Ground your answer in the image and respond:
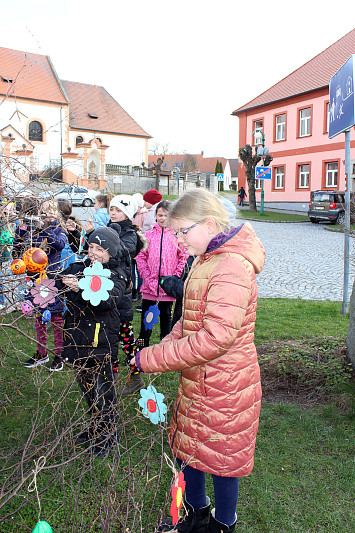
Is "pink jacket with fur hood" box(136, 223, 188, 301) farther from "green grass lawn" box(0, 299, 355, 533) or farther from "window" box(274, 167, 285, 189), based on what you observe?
"window" box(274, 167, 285, 189)

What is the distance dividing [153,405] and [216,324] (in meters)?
0.51

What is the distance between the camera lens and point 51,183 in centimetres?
207

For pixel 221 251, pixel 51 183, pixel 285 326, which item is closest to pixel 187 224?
pixel 221 251

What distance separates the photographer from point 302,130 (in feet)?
94.3

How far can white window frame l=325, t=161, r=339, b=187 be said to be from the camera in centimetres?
2675

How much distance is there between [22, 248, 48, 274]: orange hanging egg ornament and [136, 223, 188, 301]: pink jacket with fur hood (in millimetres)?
2614

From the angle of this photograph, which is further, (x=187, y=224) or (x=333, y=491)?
(x=333, y=491)

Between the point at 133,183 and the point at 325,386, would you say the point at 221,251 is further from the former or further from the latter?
the point at 133,183

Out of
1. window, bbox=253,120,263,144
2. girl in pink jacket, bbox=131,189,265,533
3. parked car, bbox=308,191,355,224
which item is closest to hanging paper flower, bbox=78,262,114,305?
girl in pink jacket, bbox=131,189,265,533

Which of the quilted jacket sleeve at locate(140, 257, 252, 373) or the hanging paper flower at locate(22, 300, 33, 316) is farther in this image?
the quilted jacket sleeve at locate(140, 257, 252, 373)

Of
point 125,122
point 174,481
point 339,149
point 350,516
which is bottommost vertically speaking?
point 350,516

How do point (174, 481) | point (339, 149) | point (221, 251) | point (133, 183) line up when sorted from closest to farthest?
point (174, 481), point (221, 251), point (339, 149), point (133, 183)

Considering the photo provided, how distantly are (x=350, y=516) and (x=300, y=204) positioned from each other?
27866mm

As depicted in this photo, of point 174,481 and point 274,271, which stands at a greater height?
point 174,481
